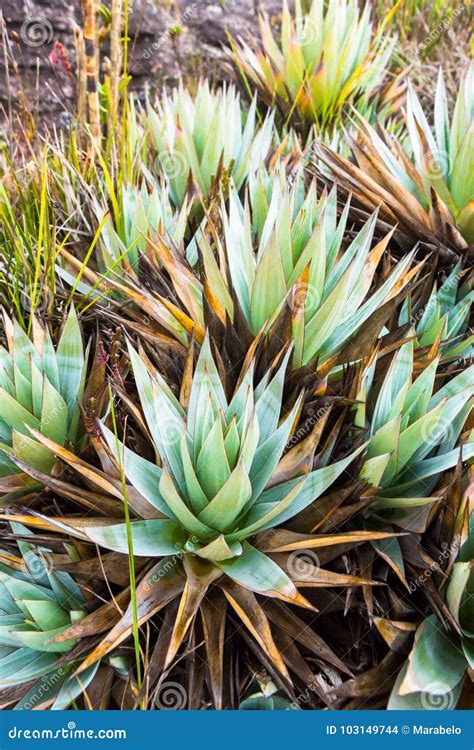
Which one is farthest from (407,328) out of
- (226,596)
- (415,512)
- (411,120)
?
(411,120)

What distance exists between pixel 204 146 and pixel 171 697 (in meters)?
1.97

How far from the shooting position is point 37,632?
124 centimetres

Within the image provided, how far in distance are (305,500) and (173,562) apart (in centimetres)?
30

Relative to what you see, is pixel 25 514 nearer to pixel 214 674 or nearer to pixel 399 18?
pixel 214 674

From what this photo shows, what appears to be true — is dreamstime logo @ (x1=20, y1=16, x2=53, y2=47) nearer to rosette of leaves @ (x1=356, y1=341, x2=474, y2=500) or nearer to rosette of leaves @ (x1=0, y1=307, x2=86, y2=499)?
rosette of leaves @ (x1=0, y1=307, x2=86, y2=499)

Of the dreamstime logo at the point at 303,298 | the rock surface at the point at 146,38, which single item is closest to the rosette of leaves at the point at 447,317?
the dreamstime logo at the point at 303,298

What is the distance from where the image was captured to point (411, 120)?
2232 mm

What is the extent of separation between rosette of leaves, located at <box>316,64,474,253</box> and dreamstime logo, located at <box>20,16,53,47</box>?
2.28m

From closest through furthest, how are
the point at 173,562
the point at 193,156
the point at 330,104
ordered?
the point at 173,562
the point at 193,156
the point at 330,104

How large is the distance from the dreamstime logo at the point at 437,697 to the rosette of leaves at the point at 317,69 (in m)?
2.25
